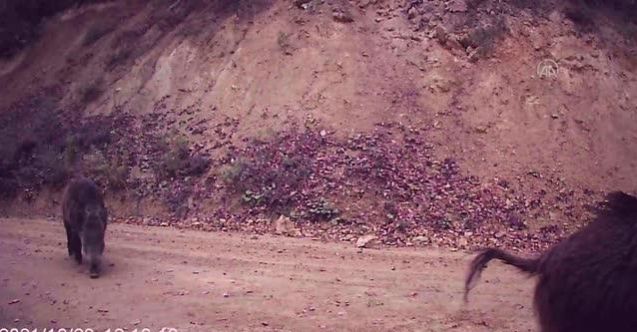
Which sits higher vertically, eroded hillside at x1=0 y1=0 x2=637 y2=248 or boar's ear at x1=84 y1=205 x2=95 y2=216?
boar's ear at x1=84 y1=205 x2=95 y2=216

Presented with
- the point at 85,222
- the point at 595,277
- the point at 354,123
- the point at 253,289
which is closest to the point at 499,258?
the point at 595,277

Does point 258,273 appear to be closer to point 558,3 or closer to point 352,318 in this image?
point 352,318

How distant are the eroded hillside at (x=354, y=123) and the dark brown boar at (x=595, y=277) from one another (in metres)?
7.56

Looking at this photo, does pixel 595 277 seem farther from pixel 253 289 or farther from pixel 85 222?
pixel 85 222

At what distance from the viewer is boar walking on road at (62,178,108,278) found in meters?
9.46

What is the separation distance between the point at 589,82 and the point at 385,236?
7436mm

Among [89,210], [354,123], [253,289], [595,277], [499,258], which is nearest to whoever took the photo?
[595,277]

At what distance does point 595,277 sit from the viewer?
409 cm

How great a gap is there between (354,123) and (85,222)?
24.8 ft

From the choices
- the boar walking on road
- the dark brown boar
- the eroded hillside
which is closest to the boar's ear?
the boar walking on road

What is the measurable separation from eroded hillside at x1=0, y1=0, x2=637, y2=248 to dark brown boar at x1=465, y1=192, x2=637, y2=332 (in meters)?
7.56

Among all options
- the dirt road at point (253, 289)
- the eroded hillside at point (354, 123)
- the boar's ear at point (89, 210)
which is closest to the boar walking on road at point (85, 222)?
the boar's ear at point (89, 210)

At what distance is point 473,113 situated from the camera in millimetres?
15867

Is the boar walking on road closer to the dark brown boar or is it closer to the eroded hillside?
the eroded hillside
